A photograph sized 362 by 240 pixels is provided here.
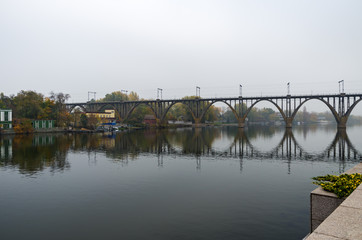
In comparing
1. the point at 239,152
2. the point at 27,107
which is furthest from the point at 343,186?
the point at 27,107

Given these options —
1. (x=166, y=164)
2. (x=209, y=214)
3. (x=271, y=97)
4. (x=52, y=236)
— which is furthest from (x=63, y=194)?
(x=271, y=97)

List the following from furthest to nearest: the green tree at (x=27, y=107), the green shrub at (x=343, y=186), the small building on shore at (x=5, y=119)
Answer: the green tree at (x=27, y=107) → the small building on shore at (x=5, y=119) → the green shrub at (x=343, y=186)

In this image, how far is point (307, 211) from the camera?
40.4 ft

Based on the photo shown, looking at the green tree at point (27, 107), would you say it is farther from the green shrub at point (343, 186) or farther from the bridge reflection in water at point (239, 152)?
the green shrub at point (343, 186)

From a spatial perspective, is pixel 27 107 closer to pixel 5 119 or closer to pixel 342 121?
pixel 5 119

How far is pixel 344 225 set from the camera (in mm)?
5910

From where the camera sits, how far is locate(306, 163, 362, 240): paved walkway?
5.41 metres

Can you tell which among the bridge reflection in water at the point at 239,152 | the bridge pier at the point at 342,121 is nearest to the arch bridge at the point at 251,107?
the bridge pier at the point at 342,121

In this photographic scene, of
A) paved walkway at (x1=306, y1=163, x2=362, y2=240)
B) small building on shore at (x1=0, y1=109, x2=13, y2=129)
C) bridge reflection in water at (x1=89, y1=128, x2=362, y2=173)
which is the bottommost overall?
bridge reflection in water at (x1=89, y1=128, x2=362, y2=173)

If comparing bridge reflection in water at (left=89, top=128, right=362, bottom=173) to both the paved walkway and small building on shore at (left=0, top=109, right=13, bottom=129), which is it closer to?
the paved walkway

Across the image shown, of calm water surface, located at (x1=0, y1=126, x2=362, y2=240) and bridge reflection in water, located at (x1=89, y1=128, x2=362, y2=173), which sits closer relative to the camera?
calm water surface, located at (x1=0, y1=126, x2=362, y2=240)

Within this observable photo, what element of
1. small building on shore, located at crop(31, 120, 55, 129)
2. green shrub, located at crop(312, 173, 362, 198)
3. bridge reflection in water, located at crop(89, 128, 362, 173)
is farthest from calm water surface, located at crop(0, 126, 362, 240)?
small building on shore, located at crop(31, 120, 55, 129)

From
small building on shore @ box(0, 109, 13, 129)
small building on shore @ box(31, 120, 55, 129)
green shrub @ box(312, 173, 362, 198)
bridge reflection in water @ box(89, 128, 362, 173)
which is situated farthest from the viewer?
small building on shore @ box(31, 120, 55, 129)

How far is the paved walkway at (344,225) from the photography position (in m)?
5.41
